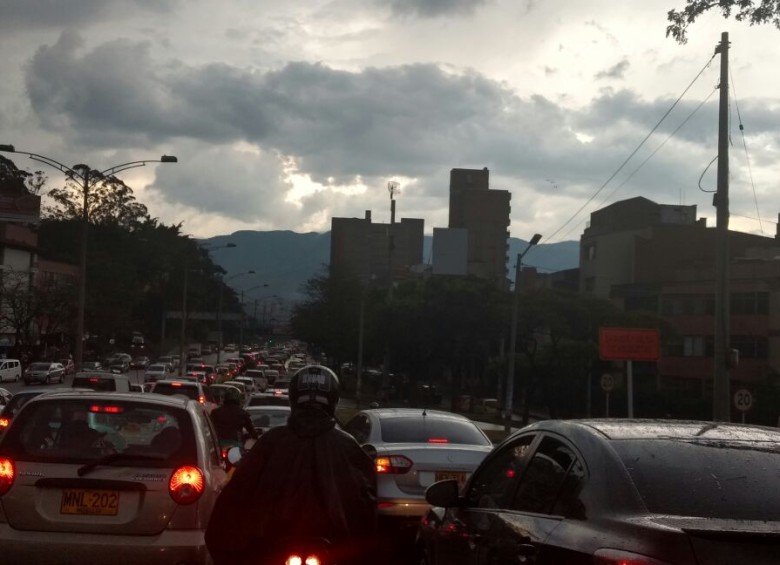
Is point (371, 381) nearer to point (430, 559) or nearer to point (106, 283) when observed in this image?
point (106, 283)

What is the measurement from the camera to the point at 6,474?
7.19 m

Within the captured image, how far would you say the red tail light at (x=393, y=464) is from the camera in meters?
10.9

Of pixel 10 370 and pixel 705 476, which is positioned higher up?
pixel 705 476

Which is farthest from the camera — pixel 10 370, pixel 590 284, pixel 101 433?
pixel 590 284

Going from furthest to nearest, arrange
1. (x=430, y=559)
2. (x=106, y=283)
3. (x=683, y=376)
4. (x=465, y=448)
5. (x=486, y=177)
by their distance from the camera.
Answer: (x=486, y=177) < (x=106, y=283) < (x=683, y=376) < (x=465, y=448) < (x=430, y=559)

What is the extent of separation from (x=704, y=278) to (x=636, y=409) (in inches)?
378

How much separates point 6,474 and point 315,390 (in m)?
2.63

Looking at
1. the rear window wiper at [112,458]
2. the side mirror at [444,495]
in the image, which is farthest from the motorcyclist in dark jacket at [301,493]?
the rear window wiper at [112,458]

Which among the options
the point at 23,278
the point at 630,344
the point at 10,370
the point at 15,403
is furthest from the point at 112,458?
the point at 23,278

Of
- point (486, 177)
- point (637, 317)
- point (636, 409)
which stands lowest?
point (636, 409)

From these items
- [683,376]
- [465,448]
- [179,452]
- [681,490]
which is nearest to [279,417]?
[465,448]

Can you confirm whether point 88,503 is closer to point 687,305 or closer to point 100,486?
point 100,486

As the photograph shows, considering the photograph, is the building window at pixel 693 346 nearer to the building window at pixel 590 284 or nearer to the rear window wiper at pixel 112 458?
the building window at pixel 590 284

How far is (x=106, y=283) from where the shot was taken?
288 ft
